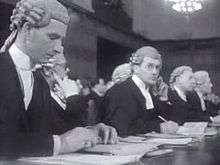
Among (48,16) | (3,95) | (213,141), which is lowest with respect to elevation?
(213,141)

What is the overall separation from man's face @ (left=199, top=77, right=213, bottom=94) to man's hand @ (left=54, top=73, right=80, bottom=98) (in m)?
0.71

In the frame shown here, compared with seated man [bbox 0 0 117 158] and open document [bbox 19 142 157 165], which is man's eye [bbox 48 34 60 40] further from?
open document [bbox 19 142 157 165]

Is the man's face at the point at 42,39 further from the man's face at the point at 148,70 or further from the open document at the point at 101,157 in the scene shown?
the man's face at the point at 148,70

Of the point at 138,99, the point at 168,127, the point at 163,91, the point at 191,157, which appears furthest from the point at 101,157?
the point at 163,91

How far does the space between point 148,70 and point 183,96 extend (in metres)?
0.36

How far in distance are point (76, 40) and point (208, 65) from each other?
28.8 inches

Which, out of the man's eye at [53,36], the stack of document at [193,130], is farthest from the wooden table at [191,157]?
the man's eye at [53,36]

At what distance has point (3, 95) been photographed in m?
1.14

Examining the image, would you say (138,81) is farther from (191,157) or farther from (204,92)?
(191,157)

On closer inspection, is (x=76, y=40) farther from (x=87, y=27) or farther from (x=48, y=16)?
(x=48, y=16)

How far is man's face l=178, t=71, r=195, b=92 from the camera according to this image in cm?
201

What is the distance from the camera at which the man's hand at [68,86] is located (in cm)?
159

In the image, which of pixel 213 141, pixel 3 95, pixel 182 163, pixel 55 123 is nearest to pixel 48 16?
pixel 3 95

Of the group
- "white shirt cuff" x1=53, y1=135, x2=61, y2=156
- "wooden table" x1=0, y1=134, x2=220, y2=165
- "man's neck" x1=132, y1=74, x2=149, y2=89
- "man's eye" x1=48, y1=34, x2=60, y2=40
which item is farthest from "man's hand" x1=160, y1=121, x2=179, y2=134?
"white shirt cuff" x1=53, y1=135, x2=61, y2=156
